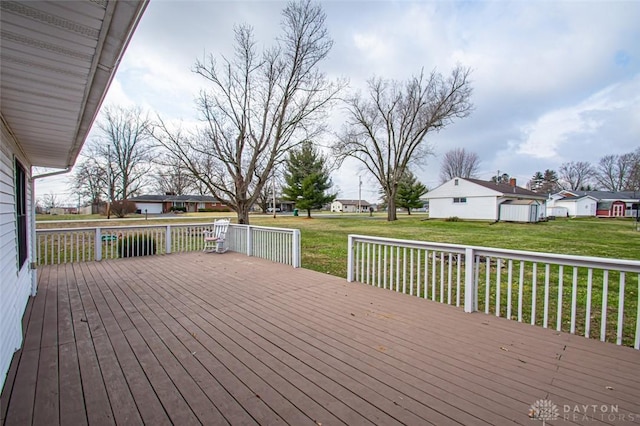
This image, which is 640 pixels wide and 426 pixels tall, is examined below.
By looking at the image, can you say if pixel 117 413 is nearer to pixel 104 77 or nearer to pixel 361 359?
pixel 361 359

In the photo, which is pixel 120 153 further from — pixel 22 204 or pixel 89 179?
pixel 22 204

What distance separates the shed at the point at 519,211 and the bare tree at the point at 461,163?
20.5 m

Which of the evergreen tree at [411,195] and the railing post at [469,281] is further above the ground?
the evergreen tree at [411,195]

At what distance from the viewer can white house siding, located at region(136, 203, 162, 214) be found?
40919 mm

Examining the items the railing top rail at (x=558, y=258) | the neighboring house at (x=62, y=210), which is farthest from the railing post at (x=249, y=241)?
the neighboring house at (x=62, y=210)

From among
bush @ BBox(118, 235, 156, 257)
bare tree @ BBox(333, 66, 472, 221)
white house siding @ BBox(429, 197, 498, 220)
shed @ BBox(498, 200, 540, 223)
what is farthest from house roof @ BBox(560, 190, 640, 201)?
bush @ BBox(118, 235, 156, 257)

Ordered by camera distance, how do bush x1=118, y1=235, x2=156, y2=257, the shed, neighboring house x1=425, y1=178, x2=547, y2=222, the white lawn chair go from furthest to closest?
neighboring house x1=425, y1=178, x2=547, y2=222 → the shed → the white lawn chair → bush x1=118, y1=235, x2=156, y2=257

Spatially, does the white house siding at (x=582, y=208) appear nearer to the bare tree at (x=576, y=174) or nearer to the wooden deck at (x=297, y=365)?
the bare tree at (x=576, y=174)

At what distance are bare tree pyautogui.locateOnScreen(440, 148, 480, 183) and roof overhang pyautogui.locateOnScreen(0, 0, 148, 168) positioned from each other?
150ft

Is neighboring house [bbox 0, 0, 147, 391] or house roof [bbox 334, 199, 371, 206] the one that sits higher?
neighboring house [bbox 0, 0, 147, 391]

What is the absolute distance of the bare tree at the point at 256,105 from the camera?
1093 centimetres

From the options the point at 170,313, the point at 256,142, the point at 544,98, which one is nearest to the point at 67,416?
the point at 170,313

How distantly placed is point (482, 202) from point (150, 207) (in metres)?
43.3

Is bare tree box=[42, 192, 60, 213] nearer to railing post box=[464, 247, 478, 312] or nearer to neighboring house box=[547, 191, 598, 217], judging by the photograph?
railing post box=[464, 247, 478, 312]
